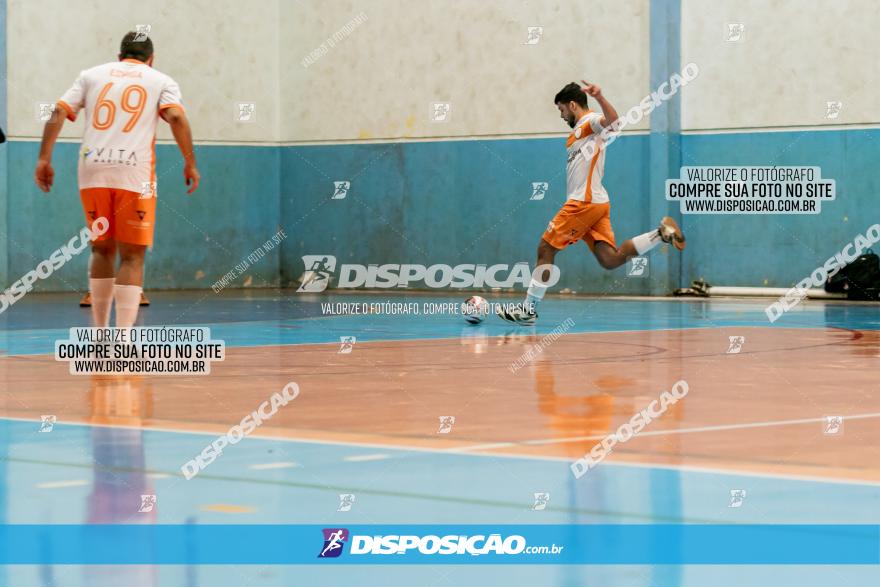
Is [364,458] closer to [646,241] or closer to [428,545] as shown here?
[428,545]

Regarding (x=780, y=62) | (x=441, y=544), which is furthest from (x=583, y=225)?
(x=441, y=544)

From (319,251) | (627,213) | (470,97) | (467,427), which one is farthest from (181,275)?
(467,427)

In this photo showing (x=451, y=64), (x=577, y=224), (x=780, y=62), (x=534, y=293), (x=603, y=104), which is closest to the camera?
(x=603, y=104)

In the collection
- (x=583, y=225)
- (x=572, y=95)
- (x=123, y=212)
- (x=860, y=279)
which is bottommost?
(x=860, y=279)

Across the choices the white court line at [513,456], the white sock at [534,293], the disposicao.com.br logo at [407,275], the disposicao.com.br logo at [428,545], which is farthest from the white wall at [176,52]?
the disposicao.com.br logo at [428,545]

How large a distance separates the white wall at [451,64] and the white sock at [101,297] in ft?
45.4

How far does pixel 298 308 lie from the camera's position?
20.5 metres

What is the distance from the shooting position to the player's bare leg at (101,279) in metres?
11.3

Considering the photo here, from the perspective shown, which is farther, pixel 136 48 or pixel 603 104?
Answer: pixel 603 104

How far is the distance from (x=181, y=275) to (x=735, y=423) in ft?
63.9

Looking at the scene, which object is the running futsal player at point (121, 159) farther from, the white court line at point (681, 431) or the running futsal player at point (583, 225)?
the running futsal player at point (583, 225)

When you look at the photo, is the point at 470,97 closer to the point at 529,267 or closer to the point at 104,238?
the point at 529,267

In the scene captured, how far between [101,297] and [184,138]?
4.36 ft

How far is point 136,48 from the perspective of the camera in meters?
11.5
